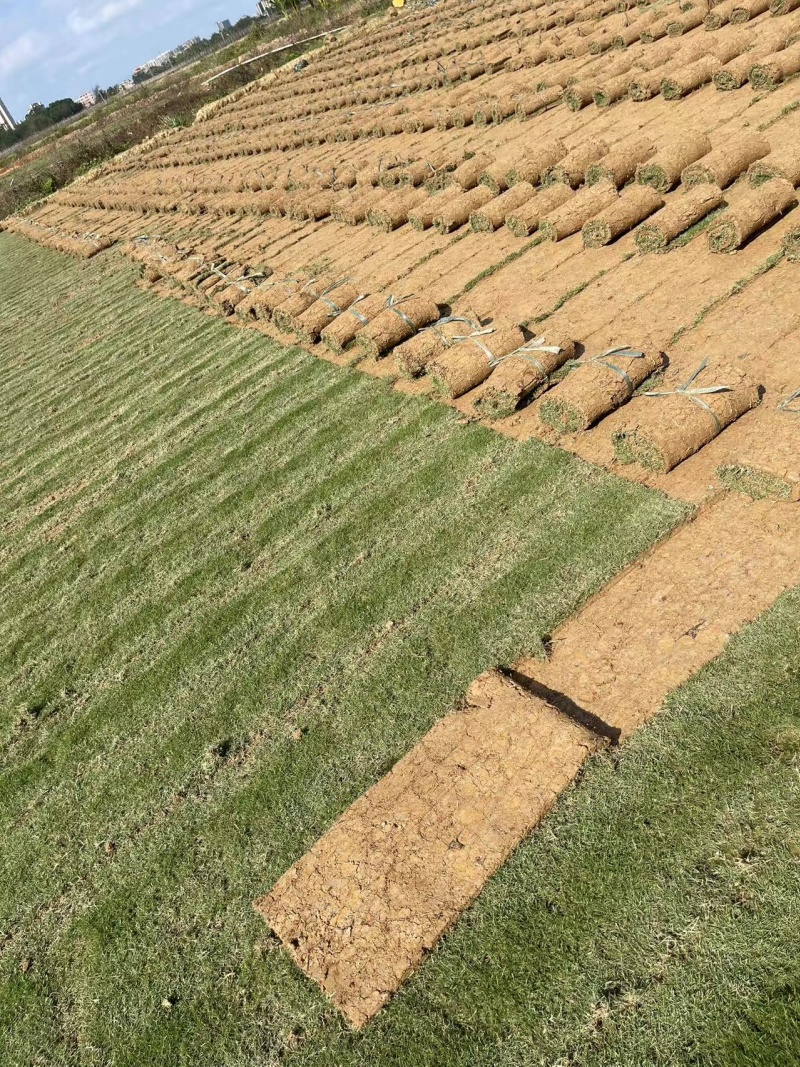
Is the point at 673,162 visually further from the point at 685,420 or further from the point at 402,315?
the point at 685,420

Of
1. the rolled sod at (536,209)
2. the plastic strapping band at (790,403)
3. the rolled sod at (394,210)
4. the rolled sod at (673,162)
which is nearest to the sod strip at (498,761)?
the plastic strapping band at (790,403)

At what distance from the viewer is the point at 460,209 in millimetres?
15586

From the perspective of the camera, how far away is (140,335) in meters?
18.8

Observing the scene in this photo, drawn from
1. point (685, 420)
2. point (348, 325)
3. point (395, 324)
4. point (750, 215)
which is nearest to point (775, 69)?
point (750, 215)

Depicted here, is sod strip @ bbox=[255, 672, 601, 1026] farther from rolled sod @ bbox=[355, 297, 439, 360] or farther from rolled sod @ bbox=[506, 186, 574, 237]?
rolled sod @ bbox=[506, 186, 574, 237]

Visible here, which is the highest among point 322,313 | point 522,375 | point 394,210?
point 394,210

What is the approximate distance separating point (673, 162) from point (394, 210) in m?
7.61

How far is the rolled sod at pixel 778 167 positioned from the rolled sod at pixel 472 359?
5322 millimetres

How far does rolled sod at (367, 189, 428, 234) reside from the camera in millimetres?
17391

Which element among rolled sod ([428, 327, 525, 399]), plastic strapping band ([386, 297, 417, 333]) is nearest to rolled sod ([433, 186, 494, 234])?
plastic strapping band ([386, 297, 417, 333])

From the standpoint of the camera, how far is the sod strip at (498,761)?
4.86 m

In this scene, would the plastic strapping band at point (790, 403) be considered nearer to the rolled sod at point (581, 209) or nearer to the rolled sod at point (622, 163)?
the rolled sod at point (581, 209)

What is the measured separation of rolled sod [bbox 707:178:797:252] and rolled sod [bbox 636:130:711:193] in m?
2.41

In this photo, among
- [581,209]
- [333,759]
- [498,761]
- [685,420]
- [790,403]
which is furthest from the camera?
[581,209]
